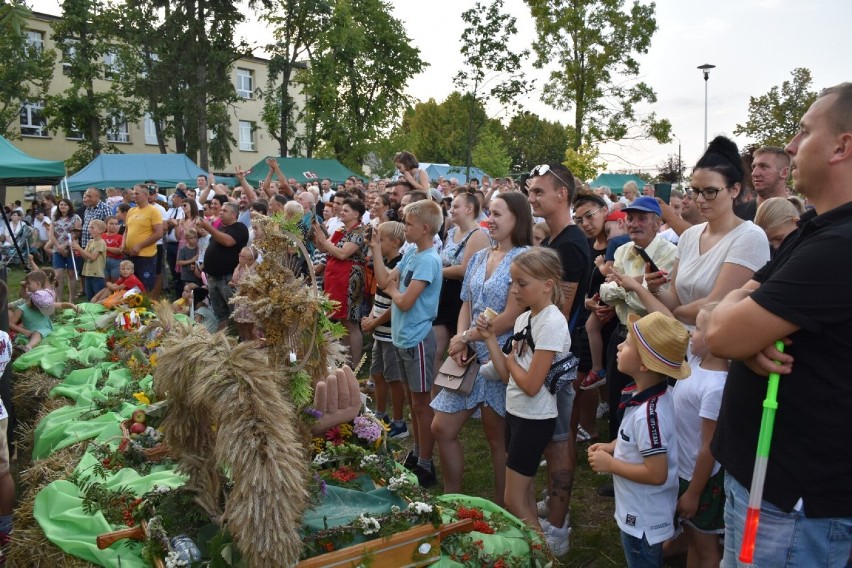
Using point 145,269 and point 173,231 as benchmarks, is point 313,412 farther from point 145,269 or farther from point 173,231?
point 173,231

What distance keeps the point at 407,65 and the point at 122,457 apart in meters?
34.2

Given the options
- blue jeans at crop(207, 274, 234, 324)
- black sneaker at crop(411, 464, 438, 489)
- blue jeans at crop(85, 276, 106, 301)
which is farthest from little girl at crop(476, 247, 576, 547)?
blue jeans at crop(85, 276, 106, 301)

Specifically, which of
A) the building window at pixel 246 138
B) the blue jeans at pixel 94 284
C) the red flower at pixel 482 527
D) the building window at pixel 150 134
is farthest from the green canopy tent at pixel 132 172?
the building window at pixel 246 138

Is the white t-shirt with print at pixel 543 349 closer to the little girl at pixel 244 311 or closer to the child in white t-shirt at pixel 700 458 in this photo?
the child in white t-shirt at pixel 700 458

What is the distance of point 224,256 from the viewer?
8617 millimetres

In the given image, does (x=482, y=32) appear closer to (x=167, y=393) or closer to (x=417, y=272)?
(x=417, y=272)

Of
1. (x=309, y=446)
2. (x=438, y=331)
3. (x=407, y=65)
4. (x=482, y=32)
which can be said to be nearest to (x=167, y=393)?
(x=309, y=446)

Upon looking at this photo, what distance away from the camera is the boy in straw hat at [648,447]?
270 cm

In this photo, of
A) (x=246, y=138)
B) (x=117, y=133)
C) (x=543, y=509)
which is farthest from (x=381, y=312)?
(x=246, y=138)

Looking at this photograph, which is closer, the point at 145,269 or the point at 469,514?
the point at 469,514

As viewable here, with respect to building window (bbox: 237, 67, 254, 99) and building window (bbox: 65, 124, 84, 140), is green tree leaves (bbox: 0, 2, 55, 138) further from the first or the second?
building window (bbox: 237, 67, 254, 99)

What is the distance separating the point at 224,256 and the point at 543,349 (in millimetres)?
6200

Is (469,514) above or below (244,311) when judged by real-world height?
below

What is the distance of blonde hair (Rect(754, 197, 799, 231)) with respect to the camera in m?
3.97
